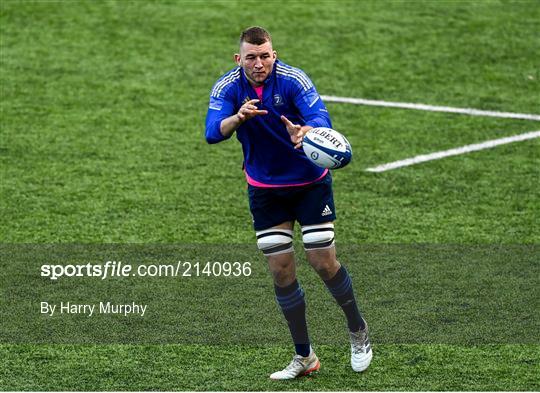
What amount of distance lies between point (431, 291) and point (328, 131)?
2481 millimetres

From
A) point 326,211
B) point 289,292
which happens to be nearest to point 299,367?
point 289,292

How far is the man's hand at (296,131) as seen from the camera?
26.2 ft

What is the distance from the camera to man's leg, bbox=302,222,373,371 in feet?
27.6

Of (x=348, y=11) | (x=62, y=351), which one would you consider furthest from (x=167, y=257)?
(x=348, y=11)

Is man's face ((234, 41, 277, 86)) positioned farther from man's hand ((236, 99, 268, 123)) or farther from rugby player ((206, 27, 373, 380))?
man's hand ((236, 99, 268, 123))

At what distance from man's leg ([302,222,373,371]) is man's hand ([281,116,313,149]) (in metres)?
0.69

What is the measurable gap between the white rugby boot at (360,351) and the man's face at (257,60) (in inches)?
73.4

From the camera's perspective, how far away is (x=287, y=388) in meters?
8.23

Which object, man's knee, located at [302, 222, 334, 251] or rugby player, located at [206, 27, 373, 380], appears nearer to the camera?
rugby player, located at [206, 27, 373, 380]

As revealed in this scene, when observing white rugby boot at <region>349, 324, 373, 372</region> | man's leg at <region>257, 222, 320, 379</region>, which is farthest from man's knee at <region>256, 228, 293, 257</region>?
white rugby boot at <region>349, 324, 373, 372</region>

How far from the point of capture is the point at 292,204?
8492mm

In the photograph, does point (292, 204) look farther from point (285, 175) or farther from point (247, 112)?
point (247, 112)

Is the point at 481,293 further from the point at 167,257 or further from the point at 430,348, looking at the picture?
the point at 167,257

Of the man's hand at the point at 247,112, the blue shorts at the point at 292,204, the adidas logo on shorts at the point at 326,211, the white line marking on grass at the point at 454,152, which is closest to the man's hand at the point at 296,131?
the man's hand at the point at 247,112
